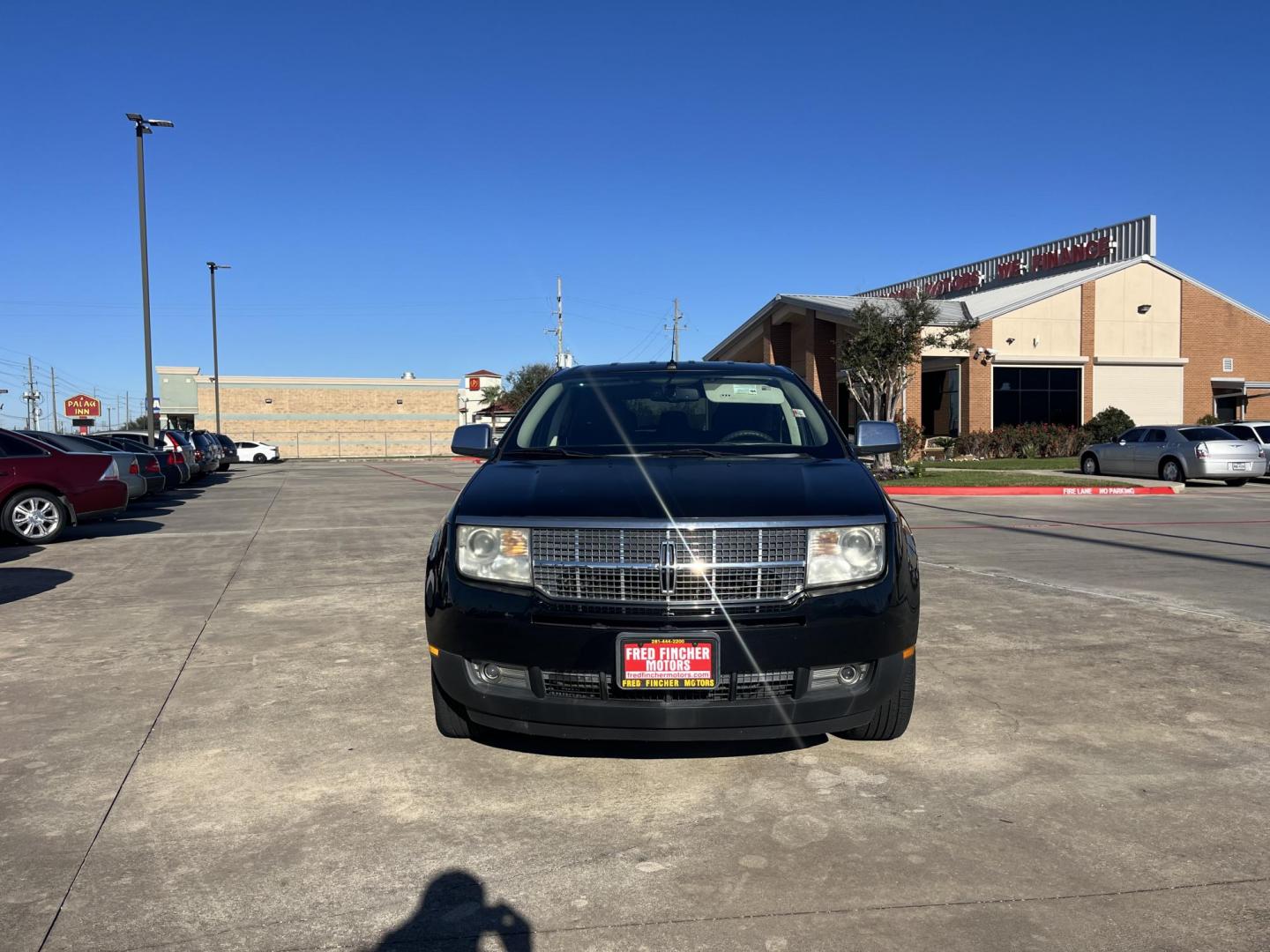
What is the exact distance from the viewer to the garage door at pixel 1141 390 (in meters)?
36.8

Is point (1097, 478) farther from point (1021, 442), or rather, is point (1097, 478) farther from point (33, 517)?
point (33, 517)

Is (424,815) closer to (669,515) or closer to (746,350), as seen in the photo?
(669,515)

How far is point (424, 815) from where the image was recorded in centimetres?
364

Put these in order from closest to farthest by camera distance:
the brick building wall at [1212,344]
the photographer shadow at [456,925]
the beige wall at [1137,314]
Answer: the photographer shadow at [456,925] < the beige wall at [1137,314] < the brick building wall at [1212,344]

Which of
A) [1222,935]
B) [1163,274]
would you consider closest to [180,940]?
[1222,935]

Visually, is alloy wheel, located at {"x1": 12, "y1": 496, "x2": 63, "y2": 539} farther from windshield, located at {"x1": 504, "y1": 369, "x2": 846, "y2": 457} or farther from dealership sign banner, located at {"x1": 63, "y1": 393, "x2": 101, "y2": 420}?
dealership sign banner, located at {"x1": 63, "y1": 393, "x2": 101, "y2": 420}

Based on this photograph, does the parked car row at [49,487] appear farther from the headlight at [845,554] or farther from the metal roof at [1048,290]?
the metal roof at [1048,290]

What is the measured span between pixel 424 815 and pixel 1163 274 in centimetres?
4003

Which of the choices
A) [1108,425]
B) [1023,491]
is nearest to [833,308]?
[1108,425]

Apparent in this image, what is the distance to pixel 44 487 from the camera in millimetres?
12633

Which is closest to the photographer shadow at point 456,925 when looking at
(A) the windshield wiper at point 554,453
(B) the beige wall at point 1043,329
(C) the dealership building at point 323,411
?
(A) the windshield wiper at point 554,453

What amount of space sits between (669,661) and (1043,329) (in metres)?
35.9

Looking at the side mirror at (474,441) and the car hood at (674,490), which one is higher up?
the side mirror at (474,441)

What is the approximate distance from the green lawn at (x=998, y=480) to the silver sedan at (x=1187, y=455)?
1493 millimetres
